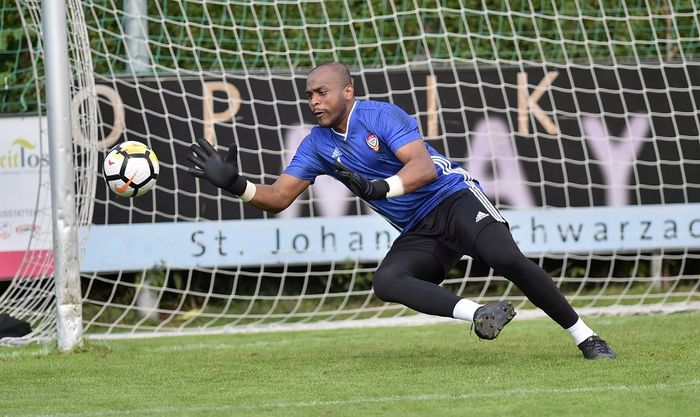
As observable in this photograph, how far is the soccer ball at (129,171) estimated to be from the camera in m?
6.82

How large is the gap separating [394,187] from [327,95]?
0.71 metres

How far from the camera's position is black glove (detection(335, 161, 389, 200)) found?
20.2 feet

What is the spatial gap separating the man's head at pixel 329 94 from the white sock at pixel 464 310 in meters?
1.23

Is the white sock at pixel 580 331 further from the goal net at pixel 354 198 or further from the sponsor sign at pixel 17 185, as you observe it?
the sponsor sign at pixel 17 185

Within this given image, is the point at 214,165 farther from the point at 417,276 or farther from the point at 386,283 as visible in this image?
the point at 417,276

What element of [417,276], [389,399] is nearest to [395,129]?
[417,276]

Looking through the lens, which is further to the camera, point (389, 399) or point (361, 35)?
point (361, 35)

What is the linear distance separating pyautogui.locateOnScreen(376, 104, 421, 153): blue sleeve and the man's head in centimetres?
22

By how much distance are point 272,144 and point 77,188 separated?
230 centimetres

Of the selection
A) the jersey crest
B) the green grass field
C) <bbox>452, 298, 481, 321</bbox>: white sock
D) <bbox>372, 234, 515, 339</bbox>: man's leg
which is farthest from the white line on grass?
the jersey crest

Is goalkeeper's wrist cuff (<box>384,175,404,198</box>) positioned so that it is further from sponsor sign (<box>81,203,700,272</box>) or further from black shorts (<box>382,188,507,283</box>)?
sponsor sign (<box>81,203,700,272</box>)

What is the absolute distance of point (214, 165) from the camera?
645cm

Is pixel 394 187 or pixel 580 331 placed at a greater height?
pixel 394 187

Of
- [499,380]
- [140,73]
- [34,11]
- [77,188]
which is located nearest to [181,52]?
[140,73]
